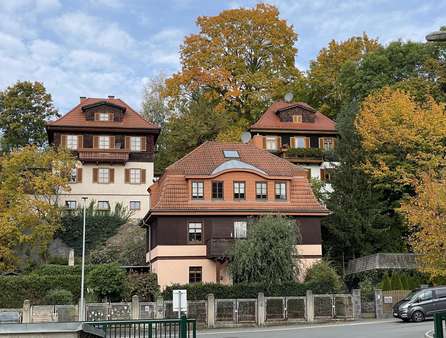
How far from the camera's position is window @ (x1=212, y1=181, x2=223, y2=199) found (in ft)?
152

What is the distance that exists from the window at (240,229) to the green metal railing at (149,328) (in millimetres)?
29405

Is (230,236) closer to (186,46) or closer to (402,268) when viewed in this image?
(402,268)

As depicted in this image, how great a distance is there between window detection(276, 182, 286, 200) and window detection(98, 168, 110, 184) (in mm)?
20521

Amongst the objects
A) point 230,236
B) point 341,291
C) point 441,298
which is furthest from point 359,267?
point 441,298

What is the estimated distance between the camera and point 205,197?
151 feet

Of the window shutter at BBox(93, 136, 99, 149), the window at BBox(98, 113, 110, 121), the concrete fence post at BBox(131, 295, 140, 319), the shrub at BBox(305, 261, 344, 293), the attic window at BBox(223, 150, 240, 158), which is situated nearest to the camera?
the concrete fence post at BBox(131, 295, 140, 319)

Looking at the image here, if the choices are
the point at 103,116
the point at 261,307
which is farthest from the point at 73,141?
the point at 261,307

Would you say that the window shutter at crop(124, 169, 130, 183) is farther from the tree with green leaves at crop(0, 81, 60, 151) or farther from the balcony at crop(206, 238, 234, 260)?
the balcony at crop(206, 238, 234, 260)

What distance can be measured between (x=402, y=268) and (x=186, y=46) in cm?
3602

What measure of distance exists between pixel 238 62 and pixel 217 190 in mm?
26794

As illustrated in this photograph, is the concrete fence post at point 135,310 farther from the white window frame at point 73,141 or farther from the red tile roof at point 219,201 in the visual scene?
the white window frame at point 73,141

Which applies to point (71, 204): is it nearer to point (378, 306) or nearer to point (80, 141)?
point (80, 141)

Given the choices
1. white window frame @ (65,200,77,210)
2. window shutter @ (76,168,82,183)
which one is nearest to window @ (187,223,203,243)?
white window frame @ (65,200,77,210)

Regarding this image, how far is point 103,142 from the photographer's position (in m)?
63.3
